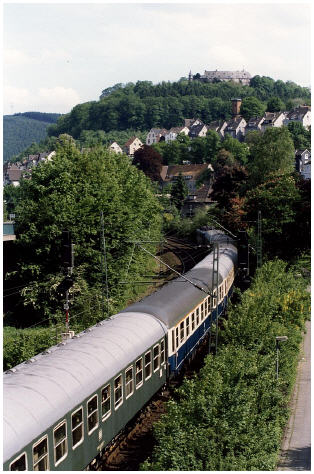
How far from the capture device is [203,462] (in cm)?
1405

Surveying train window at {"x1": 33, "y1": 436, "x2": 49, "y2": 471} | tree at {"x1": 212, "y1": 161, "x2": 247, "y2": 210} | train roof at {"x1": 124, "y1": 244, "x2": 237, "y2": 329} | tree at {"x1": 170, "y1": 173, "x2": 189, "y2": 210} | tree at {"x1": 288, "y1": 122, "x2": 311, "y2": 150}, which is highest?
tree at {"x1": 288, "y1": 122, "x2": 311, "y2": 150}

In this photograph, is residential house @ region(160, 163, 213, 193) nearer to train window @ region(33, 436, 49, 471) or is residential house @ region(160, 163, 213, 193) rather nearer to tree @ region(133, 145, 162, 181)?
tree @ region(133, 145, 162, 181)

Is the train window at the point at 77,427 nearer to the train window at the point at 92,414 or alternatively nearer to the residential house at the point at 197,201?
the train window at the point at 92,414

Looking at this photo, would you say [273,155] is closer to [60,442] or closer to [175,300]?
[175,300]

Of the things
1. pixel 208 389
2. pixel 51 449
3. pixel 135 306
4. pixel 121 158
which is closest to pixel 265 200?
pixel 121 158

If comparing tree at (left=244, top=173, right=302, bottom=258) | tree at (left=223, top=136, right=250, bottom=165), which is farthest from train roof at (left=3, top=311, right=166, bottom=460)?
tree at (left=223, top=136, right=250, bottom=165)

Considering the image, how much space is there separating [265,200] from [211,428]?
39.0 meters

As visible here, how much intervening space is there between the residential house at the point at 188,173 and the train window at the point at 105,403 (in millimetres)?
124995

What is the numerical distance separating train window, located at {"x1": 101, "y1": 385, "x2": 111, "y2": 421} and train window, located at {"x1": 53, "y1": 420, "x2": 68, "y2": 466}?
7.85 feet

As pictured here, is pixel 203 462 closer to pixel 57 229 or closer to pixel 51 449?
pixel 51 449

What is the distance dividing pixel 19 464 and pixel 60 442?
72.8 inches

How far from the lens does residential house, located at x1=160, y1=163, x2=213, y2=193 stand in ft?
479

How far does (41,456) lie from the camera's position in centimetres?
1377


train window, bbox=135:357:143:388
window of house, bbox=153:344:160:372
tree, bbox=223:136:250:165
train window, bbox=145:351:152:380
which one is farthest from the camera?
tree, bbox=223:136:250:165
